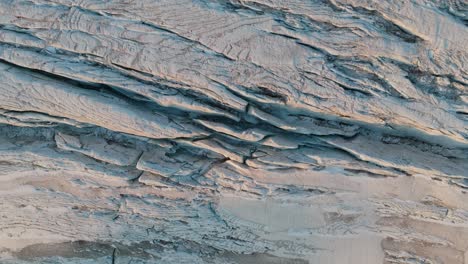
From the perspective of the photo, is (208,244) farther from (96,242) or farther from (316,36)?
(316,36)

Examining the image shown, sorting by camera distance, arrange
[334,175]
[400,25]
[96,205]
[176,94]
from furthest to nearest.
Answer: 1. [96,205]
2. [334,175]
3. [176,94]
4. [400,25]

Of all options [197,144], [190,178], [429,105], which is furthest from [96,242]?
[429,105]

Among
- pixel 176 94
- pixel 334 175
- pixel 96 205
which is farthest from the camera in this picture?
pixel 96 205

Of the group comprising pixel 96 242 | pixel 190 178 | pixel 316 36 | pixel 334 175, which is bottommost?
pixel 96 242

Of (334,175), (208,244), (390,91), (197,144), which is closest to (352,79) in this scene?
(390,91)

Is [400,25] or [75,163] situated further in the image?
[75,163]

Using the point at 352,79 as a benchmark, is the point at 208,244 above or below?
below
